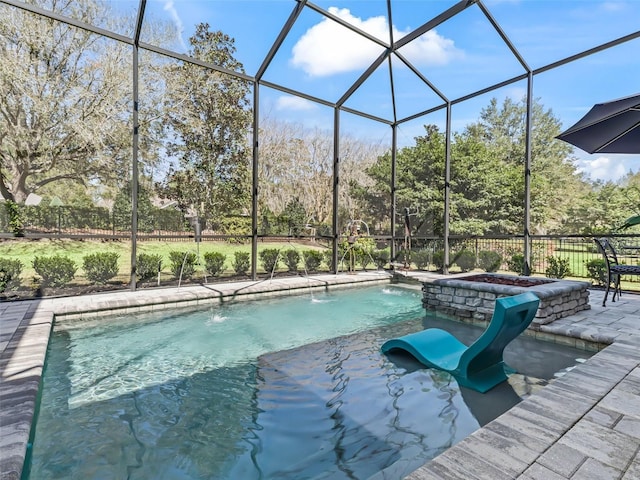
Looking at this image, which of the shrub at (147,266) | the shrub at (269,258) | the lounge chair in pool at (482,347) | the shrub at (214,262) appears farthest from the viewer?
the shrub at (269,258)

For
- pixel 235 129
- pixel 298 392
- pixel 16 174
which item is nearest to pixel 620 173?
pixel 235 129

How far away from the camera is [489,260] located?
9664mm

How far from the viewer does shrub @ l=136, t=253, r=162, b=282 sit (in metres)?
6.75

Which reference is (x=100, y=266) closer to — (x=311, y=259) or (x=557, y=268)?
(x=311, y=259)

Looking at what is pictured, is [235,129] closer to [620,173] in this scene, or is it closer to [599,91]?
[599,91]

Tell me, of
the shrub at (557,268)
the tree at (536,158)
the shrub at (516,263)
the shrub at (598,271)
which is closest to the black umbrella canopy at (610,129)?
the shrub at (598,271)

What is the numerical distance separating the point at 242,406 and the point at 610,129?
5.19m

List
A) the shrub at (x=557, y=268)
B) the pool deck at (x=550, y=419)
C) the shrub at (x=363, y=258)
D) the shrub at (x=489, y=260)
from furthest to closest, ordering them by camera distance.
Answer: the shrub at (x=363, y=258) < the shrub at (x=489, y=260) < the shrub at (x=557, y=268) < the pool deck at (x=550, y=419)

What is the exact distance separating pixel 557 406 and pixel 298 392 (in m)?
1.73

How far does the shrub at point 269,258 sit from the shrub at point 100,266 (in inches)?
123

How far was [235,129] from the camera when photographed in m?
8.67

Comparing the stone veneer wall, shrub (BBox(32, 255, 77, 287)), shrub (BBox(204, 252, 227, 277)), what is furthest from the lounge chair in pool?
shrub (BBox(32, 255, 77, 287))

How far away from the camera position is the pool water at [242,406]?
1921 mm

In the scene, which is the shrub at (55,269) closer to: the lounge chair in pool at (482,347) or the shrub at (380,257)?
the lounge chair in pool at (482,347)
